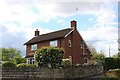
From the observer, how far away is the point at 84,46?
1801 inches

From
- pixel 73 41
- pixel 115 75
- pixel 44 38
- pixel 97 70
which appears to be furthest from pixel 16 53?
pixel 115 75

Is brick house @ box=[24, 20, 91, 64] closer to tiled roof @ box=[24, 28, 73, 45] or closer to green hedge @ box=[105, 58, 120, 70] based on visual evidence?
tiled roof @ box=[24, 28, 73, 45]

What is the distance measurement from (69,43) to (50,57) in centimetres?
1802

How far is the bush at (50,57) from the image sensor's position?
80.4 ft

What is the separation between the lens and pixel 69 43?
4244 centimetres

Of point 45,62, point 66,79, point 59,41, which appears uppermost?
point 59,41

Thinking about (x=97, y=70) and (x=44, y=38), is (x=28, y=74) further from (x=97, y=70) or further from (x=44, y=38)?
(x=44, y=38)

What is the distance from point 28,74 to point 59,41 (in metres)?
18.6

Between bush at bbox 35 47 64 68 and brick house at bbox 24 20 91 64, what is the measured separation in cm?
1609

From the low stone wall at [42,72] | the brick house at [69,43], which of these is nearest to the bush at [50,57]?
the low stone wall at [42,72]

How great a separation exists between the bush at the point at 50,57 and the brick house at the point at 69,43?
52.8 feet

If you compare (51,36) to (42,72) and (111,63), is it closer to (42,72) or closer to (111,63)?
(111,63)

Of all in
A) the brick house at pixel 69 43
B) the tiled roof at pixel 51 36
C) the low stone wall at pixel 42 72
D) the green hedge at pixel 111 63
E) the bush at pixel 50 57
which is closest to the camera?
the low stone wall at pixel 42 72

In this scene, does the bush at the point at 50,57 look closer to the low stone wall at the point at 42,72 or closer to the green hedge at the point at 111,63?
the low stone wall at the point at 42,72
